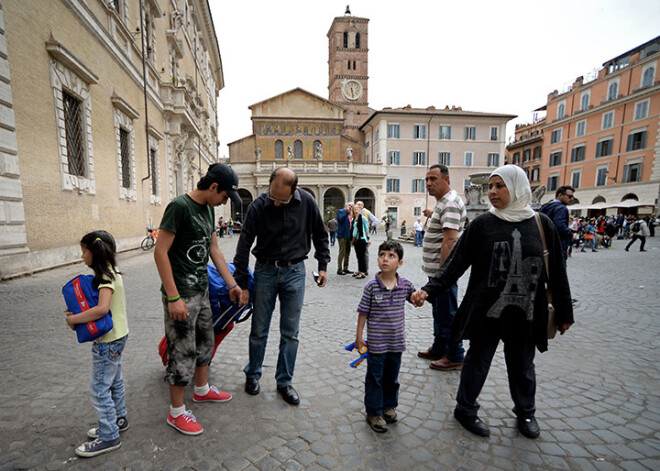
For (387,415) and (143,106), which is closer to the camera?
(387,415)

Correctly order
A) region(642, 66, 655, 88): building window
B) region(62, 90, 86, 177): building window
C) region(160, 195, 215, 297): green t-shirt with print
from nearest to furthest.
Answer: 1. region(160, 195, 215, 297): green t-shirt with print
2. region(62, 90, 86, 177): building window
3. region(642, 66, 655, 88): building window

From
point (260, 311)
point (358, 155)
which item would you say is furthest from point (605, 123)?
point (260, 311)

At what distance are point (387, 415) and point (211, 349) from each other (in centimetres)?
144

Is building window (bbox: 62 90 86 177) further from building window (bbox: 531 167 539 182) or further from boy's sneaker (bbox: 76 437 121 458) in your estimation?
building window (bbox: 531 167 539 182)

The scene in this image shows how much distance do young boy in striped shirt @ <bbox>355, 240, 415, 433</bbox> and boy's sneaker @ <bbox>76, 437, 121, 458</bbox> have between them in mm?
1713

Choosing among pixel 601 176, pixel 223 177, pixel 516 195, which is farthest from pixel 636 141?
pixel 223 177

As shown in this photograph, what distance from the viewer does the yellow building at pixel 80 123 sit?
6.91m

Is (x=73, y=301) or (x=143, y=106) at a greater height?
(x=143, y=106)

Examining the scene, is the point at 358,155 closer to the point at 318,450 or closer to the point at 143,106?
the point at 143,106

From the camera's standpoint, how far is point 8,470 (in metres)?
1.88

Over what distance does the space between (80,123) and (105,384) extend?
34.7ft

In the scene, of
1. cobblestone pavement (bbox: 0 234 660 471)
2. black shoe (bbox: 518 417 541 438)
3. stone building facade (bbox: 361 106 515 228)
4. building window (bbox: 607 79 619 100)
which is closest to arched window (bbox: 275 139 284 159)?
stone building facade (bbox: 361 106 515 228)

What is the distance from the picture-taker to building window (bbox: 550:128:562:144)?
39.2 meters

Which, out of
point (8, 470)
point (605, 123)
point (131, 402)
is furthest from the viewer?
point (605, 123)
